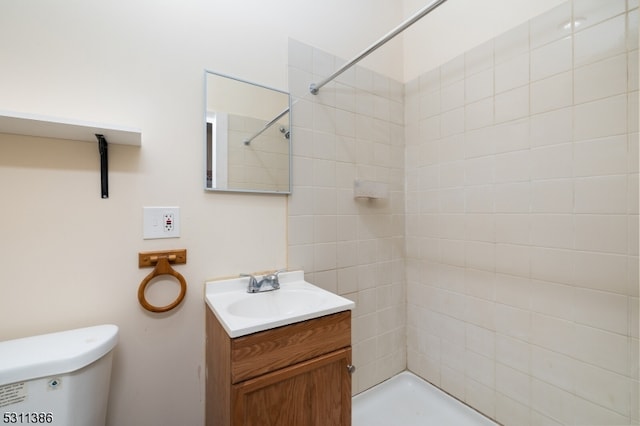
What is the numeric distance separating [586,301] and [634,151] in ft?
→ 1.97

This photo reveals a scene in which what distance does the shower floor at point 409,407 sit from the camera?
1.46m

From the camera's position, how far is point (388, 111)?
1754 mm

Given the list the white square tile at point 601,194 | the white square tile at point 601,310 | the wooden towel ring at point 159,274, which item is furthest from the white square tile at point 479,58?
the wooden towel ring at point 159,274

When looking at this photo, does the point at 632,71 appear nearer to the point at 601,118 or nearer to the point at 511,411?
the point at 601,118

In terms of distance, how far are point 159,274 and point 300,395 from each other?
69 cm

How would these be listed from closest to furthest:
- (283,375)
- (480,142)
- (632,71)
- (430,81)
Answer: (283,375) → (632,71) → (480,142) → (430,81)

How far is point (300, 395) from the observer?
92 cm

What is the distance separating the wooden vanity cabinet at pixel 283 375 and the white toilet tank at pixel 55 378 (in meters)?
0.35

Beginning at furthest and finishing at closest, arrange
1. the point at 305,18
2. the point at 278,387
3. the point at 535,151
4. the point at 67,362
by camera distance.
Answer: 1. the point at 305,18
2. the point at 535,151
3. the point at 278,387
4. the point at 67,362

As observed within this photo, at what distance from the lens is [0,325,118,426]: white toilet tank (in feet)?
2.26

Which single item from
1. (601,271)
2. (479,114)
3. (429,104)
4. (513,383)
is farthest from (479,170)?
(513,383)

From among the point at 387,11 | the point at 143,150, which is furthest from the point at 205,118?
the point at 387,11

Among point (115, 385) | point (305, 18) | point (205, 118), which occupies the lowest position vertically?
point (115, 385)

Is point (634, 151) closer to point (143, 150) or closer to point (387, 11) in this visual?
point (387, 11)
